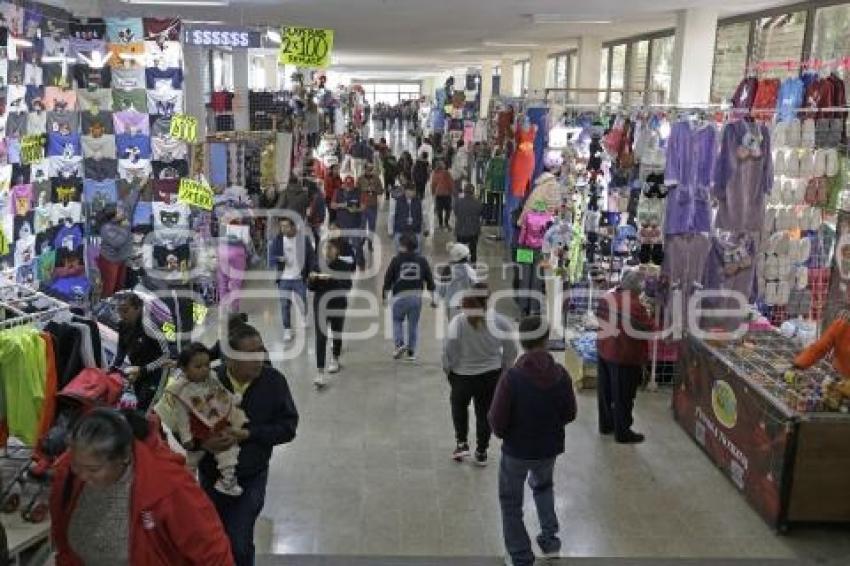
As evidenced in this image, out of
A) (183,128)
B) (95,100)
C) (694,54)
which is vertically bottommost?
(183,128)

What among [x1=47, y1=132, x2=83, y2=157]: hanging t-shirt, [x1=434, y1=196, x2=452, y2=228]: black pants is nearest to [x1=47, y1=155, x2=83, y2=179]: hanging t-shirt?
[x1=47, y1=132, x2=83, y2=157]: hanging t-shirt

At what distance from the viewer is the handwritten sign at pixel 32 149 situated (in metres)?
8.59

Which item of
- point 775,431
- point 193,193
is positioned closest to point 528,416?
point 775,431

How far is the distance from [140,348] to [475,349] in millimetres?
2230

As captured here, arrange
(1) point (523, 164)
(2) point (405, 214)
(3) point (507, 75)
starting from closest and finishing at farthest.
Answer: (1) point (523, 164) → (2) point (405, 214) → (3) point (507, 75)

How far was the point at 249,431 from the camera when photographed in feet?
12.6

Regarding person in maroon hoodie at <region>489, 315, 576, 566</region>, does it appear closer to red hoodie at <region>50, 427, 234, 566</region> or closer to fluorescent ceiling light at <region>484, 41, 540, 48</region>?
red hoodie at <region>50, 427, 234, 566</region>

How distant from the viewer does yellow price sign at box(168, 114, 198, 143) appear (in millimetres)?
9117

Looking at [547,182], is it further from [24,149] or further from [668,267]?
[24,149]

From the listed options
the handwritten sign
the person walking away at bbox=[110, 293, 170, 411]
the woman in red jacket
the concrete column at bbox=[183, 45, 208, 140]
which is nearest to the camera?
the woman in red jacket

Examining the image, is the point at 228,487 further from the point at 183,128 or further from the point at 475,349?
the point at 183,128

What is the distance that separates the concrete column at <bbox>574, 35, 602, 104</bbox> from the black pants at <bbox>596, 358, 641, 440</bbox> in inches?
408

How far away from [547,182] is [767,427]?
15.0 ft

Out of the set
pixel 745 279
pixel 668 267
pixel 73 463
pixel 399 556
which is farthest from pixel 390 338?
pixel 73 463
